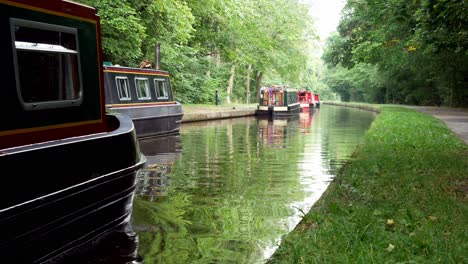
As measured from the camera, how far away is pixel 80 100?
213 inches

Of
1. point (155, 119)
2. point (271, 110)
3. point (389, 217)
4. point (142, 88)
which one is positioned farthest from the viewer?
point (271, 110)

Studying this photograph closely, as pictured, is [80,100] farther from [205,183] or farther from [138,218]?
[205,183]

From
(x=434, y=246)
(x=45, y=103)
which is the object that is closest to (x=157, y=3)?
(x=45, y=103)

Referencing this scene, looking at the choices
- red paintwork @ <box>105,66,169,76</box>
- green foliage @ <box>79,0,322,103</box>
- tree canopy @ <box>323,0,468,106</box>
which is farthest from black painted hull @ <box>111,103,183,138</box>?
tree canopy @ <box>323,0,468,106</box>

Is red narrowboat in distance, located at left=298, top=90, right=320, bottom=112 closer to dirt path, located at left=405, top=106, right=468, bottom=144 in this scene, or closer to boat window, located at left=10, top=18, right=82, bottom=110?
dirt path, located at left=405, top=106, right=468, bottom=144

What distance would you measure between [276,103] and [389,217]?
100 feet

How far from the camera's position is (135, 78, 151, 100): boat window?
17266 millimetres

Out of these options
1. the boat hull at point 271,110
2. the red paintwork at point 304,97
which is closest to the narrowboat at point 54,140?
the boat hull at point 271,110

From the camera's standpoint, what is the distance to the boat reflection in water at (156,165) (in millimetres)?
8119

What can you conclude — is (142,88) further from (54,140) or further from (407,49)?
(54,140)

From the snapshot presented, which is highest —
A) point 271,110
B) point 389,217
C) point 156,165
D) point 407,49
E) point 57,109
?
point 407,49

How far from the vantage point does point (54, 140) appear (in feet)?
16.5

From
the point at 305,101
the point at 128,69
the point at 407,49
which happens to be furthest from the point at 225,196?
the point at 305,101

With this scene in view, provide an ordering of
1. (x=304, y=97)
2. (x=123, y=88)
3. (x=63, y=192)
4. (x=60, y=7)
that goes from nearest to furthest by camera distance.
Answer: (x=63, y=192), (x=60, y=7), (x=123, y=88), (x=304, y=97)
